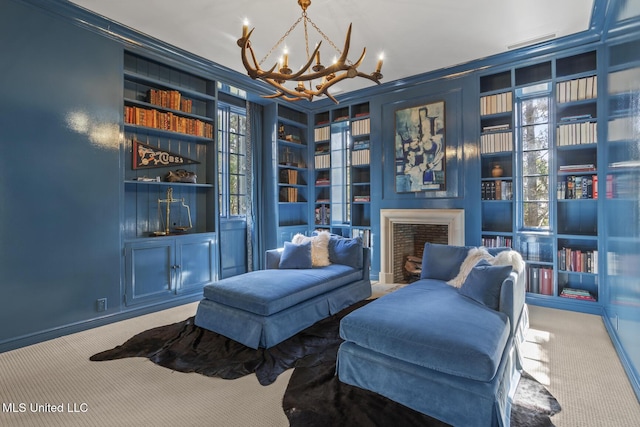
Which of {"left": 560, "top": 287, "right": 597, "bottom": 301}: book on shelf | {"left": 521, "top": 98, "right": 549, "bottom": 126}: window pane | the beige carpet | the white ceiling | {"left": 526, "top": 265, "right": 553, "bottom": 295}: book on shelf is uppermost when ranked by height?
the white ceiling

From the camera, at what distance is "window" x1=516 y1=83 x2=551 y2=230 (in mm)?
4012

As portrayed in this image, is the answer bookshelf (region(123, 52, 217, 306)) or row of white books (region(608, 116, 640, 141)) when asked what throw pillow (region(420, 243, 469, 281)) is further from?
bookshelf (region(123, 52, 217, 306))

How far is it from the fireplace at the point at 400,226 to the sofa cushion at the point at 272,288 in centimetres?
152

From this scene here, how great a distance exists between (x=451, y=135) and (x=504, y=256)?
7.86ft

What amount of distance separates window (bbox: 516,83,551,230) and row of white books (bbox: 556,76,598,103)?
0.21 m

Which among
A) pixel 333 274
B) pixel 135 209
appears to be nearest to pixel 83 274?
pixel 135 209

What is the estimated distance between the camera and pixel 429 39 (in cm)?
371

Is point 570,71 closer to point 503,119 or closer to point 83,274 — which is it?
point 503,119

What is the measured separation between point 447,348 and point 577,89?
3.65m

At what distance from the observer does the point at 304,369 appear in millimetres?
2398

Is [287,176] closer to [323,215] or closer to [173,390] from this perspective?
[323,215]

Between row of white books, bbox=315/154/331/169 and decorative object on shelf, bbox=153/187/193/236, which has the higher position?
row of white books, bbox=315/154/331/169

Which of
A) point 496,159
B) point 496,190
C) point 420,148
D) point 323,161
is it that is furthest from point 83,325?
point 496,159

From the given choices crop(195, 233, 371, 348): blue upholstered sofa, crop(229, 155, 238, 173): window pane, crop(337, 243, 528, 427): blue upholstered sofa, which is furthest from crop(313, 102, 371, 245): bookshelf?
crop(337, 243, 528, 427): blue upholstered sofa
